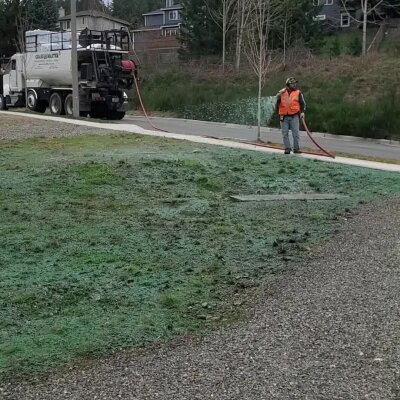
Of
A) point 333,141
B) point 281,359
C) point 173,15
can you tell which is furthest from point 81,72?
point 173,15

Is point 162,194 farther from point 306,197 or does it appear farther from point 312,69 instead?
point 312,69

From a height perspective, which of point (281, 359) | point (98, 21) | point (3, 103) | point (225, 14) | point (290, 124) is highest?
point (98, 21)

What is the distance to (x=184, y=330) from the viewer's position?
15.4 feet

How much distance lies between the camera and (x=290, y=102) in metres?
15.4

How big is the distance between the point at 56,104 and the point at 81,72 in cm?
275

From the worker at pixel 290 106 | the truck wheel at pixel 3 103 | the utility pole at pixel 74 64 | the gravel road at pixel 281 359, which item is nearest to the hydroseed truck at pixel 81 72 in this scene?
the utility pole at pixel 74 64

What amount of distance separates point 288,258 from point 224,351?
2.43 metres

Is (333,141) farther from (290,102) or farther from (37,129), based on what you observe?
(37,129)

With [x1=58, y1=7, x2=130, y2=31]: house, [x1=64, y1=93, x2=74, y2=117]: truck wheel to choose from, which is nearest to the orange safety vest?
[x1=64, y1=93, x2=74, y2=117]: truck wheel

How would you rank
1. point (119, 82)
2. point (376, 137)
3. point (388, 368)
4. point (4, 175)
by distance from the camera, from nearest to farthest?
1. point (388, 368)
2. point (4, 175)
3. point (376, 137)
4. point (119, 82)

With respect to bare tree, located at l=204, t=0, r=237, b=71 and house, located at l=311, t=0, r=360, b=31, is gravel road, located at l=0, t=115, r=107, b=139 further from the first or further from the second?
house, located at l=311, t=0, r=360, b=31

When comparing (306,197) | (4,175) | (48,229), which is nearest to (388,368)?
(48,229)

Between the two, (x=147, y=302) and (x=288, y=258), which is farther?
(x=288, y=258)

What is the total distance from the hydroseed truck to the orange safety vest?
13393 millimetres
